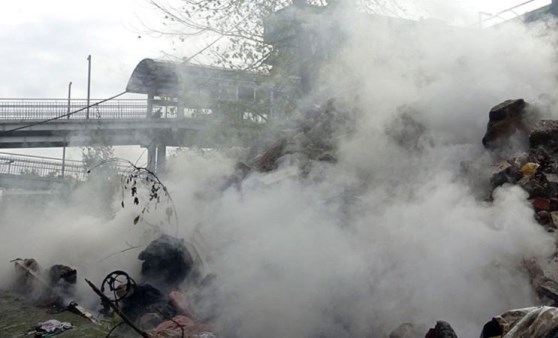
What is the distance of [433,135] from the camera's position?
5.20 m

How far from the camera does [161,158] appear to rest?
29.4 ft

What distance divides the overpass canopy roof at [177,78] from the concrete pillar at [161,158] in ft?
3.46

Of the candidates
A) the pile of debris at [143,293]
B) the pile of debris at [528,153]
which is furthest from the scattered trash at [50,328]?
the pile of debris at [528,153]

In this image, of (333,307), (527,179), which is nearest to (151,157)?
(333,307)

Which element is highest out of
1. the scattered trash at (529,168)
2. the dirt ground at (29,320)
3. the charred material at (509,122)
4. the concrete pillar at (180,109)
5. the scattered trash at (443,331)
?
the concrete pillar at (180,109)

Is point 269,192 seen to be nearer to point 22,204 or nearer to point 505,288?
point 505,288

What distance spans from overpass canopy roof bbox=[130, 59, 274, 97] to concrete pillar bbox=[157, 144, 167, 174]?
1.06 m

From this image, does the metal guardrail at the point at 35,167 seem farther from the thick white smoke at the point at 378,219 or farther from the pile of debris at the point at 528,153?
the pile of debris at the point at 528,153

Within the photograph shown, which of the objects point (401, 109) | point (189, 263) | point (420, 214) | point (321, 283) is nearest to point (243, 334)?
point (321, 283)

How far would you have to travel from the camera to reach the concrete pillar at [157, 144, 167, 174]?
27.2ft

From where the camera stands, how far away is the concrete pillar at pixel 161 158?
8.30m

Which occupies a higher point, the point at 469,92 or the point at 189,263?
the point at 469,92

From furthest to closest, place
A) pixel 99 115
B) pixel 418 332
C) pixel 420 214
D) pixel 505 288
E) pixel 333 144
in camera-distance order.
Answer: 1. pixel 99 115
2. pixel 333 144
3. pixel 420 214
4. pixel 505 288
5. pixel 418 332

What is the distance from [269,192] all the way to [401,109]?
189 centimetres
